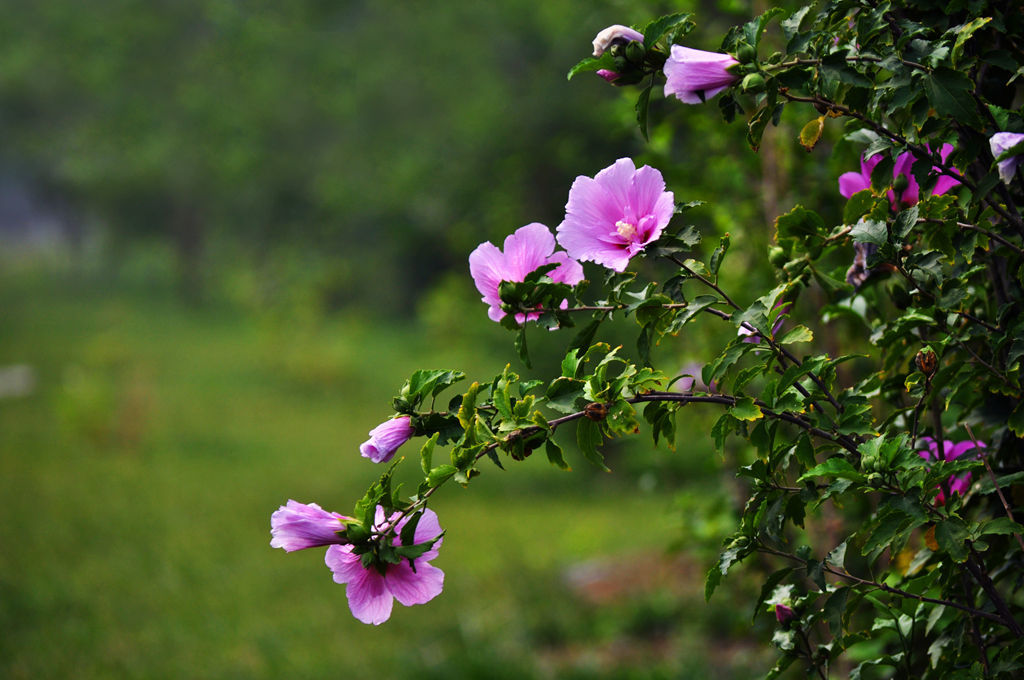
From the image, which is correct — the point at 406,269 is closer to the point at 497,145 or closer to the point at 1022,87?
the point at 497,145

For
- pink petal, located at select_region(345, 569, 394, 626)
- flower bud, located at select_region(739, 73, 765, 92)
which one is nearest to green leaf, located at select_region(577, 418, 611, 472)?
pink petal, located at select_region(345, 569, 394, 626)

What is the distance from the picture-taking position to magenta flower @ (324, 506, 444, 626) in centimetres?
98

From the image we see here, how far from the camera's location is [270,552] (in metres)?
6.03

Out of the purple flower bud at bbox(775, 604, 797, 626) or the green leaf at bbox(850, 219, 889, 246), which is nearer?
the green leaf at bbox(850, 219, 889, 246)

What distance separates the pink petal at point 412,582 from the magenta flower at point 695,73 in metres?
0.55

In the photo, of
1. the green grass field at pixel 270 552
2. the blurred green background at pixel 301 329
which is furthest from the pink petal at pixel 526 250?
the green grass field at pixel 270 552

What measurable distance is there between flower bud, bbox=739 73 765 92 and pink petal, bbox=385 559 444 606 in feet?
1.88

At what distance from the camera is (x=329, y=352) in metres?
13.5

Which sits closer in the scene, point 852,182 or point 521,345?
point 521,345

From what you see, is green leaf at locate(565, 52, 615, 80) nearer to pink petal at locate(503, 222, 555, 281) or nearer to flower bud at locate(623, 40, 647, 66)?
flower bud at locate(623, 40, 647, 66)

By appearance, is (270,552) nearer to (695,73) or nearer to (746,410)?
(746,410)

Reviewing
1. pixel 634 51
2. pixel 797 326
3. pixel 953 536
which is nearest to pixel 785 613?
pixel 953 536

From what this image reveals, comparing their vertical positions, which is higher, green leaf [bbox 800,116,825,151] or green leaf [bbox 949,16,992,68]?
green leaf [bbox 800,116,825,151]

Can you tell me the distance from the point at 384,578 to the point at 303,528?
0.11 meters
